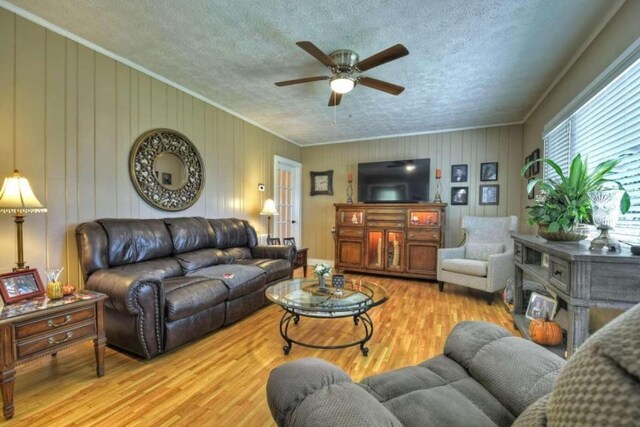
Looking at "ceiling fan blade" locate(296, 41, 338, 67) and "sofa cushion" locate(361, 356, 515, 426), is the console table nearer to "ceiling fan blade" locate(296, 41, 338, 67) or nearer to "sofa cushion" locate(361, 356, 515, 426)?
"sofa cushion" locate(361, 356, 515, 426)

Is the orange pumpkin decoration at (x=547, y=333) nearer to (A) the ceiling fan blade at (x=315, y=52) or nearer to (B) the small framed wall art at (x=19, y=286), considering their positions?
(A) the ceiling fan blade at (x=315, y=52)

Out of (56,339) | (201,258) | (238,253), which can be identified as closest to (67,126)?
(201,258)

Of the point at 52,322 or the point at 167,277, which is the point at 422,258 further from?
the point at 52,322

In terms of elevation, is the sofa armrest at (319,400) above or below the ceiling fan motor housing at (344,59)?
below

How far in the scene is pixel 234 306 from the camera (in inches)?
108

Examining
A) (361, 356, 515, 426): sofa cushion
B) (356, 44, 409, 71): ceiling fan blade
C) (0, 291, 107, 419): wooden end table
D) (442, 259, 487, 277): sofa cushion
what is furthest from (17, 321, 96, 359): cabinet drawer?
(442, 259, 487, 277): sofa cushion

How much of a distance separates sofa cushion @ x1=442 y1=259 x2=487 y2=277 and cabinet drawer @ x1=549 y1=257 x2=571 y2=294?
1.81 meters

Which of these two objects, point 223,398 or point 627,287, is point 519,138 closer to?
point 627,287

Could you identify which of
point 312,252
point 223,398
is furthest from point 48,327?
point 312,252

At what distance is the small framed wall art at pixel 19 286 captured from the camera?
173cm

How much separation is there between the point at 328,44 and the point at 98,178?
2390 millimetres

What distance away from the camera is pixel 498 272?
3.44 m

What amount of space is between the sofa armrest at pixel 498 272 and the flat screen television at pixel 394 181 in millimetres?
1540

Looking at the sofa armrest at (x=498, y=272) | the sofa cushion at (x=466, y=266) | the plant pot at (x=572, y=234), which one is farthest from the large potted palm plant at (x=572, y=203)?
the sofa cushion at (x=466, y=266)
